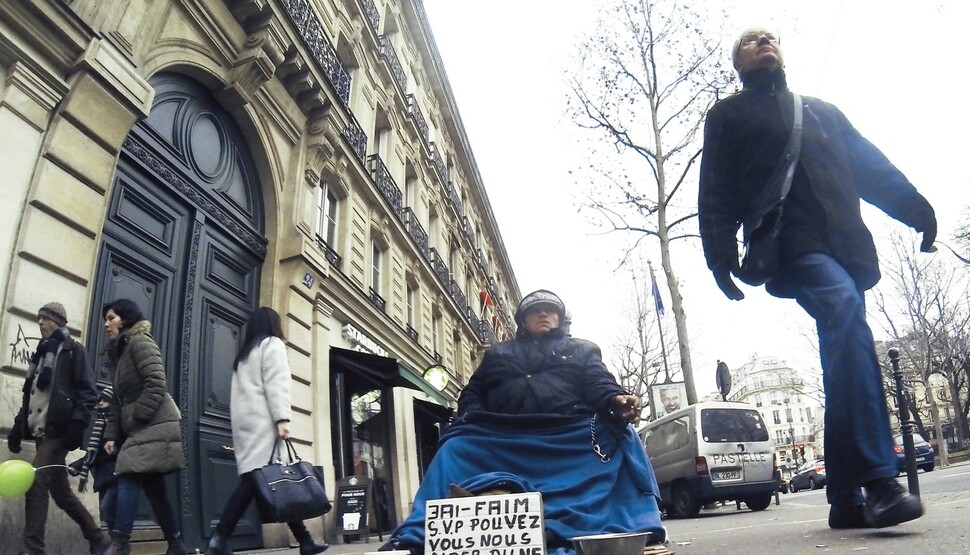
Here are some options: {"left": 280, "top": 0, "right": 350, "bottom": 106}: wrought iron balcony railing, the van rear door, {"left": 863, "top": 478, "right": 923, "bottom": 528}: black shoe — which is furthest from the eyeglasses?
the van rear door

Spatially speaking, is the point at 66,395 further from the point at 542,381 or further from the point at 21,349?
the point at 542,381

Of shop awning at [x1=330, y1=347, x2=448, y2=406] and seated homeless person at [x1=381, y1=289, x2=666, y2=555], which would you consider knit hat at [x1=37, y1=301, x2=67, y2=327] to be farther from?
shop awning at [x1=330, y1=347, x2=448, y2=406]

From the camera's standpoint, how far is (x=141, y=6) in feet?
23.0

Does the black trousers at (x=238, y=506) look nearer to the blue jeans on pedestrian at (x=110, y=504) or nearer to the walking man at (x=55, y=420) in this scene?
the blue jeans on pedestrian at (x=110, y=504)

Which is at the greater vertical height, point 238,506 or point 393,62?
point 393,62

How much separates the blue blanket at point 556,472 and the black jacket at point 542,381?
0.15 m

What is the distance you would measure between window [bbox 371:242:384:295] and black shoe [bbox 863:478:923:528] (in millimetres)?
13266

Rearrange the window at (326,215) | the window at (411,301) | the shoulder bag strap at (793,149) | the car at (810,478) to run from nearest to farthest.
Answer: the shoulder bag strap at (793,149) → the window at (326,215) → the window at (411,301) → the car at (810,478)

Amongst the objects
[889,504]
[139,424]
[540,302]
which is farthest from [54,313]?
[889,504]

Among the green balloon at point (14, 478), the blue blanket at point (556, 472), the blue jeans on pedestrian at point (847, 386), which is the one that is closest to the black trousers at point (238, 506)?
the green balloon at point (14, 478)

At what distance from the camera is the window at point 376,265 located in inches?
600

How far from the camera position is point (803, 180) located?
285cm

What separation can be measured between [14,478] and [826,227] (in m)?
4.61

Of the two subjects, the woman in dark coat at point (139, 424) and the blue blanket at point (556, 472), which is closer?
the blue blanket at point (556, 472)
